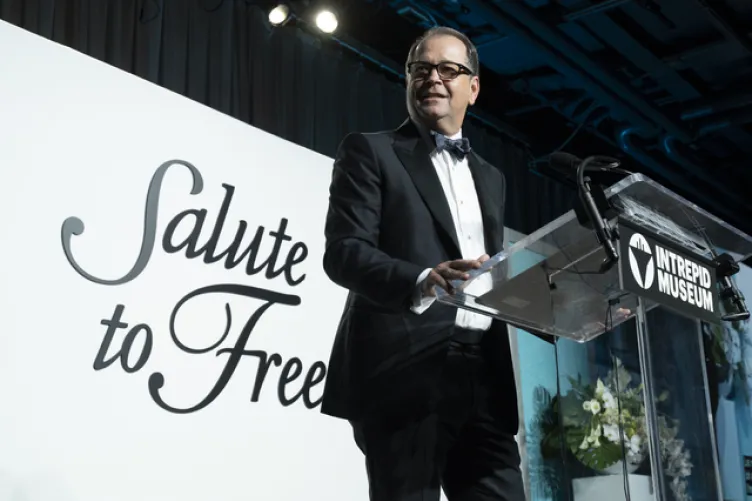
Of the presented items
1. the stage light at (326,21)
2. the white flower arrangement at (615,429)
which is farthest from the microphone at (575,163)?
the stage light at (326,21)

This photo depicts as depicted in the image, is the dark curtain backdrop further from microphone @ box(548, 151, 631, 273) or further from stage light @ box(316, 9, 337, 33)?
microphone @ box(548, 151, 631, 273)

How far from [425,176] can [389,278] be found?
0.27m

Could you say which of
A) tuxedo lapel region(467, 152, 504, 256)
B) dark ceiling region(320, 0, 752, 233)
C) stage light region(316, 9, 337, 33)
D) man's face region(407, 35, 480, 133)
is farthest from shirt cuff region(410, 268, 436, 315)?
dark ceiling region(320, 0, 752, 233)

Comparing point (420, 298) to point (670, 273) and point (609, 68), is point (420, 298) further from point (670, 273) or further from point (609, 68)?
point (609, 68)

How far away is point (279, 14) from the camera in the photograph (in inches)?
162

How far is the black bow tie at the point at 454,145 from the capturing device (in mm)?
1687

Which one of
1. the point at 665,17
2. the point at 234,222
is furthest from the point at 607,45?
the point at 234,222

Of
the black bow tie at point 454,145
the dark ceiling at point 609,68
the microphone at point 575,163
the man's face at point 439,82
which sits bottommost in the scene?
the microphone at point 575,163

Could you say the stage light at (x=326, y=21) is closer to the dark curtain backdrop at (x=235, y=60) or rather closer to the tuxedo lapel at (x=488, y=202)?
the dark curtain backdrop at (x=235, y=60)

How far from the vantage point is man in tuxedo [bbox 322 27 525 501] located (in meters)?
1.44

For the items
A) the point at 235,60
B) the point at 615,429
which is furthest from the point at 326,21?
the point at 615,429

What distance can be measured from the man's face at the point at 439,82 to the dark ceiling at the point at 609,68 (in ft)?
9.18

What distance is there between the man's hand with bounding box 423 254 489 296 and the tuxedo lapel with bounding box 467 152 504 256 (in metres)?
0.29

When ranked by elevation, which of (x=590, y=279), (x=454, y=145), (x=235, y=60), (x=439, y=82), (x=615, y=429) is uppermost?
(x=235, y=60)
